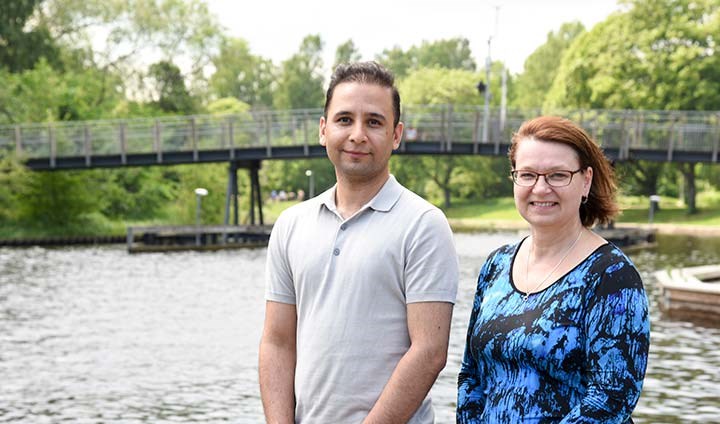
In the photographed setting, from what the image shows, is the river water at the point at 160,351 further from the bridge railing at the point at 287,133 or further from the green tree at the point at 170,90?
the green tree at the point at 170,90

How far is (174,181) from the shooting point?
2090 inches

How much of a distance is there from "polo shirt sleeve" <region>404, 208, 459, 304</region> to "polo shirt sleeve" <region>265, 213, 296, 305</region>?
1.47 ft

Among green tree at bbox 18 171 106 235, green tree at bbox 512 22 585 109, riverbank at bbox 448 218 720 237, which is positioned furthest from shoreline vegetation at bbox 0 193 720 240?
green tree at bbox 512 22 585 109

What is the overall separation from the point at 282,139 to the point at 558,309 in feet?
119

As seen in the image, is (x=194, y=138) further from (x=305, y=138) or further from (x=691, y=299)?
(x=691, y=299)

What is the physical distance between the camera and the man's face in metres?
3.12

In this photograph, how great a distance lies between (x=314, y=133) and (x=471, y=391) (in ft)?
116

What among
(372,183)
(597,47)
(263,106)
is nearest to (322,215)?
(372,183)

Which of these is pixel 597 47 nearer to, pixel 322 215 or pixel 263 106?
pixel 263 106

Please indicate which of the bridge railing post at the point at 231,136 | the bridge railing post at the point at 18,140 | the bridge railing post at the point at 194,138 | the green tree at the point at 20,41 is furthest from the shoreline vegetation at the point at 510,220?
the green tree at the point at 20,41

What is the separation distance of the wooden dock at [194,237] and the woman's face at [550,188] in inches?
1283

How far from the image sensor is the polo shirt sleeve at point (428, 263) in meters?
2.99

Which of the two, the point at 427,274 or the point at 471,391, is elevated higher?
the point at 427,274

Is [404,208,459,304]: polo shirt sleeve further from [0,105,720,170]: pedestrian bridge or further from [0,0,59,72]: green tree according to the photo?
[0,0,59,72]: green tree
